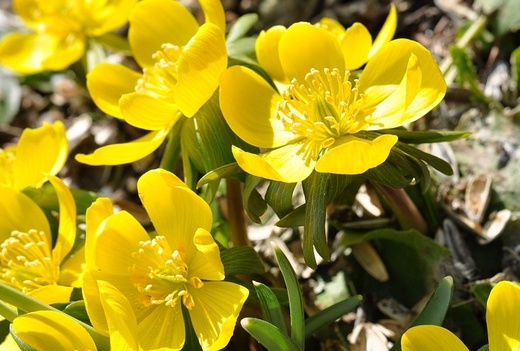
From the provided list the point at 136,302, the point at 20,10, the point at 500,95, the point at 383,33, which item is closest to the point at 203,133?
the point at 136,302

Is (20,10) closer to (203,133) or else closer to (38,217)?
(38,217)

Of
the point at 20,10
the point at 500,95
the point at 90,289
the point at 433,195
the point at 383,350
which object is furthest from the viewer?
the point at 20,10

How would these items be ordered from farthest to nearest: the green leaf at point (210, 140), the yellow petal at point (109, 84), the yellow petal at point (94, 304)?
the yellow petal at point (109, 84), the green leaf at point (210, 140), the yellow petal at point (94, 304)

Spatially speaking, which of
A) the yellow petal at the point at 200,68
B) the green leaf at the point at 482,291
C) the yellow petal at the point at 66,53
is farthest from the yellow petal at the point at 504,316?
the yellow petal at the point at 66,53

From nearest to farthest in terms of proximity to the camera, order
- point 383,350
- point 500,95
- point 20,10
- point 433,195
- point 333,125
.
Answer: point 333,125, point 383,350, point 433,195, point 500,95, point 20,10

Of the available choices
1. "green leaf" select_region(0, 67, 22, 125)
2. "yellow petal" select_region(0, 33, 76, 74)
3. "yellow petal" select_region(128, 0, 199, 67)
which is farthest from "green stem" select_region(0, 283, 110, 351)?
"green leaf" select_region(0, 67, 22, 125)

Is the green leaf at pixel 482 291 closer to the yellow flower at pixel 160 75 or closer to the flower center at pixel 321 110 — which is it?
the flower center at pixel 321 110

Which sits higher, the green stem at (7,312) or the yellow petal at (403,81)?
the yellow petal at (403,81)
